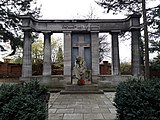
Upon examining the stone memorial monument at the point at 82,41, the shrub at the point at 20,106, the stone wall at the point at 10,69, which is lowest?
the shrub at the point at 20,106

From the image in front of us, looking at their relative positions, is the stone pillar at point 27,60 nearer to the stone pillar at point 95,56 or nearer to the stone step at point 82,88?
the stone step at point 82,88

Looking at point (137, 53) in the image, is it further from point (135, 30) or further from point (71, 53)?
point (71, 53)

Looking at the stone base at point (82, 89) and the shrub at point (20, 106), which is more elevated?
the shrub at point (20, 106)

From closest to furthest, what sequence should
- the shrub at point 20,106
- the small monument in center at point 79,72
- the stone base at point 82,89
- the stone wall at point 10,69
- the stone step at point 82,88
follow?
the shrub at point 20,106, the stone base at point 82,89, the stone step at point 82,88, the small monument in center at point 79,72, the stone wall at point 10,69

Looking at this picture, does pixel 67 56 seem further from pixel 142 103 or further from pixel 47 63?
pixel 142 103

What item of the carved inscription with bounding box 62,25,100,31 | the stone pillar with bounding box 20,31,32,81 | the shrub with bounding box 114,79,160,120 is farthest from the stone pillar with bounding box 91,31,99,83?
the shrub with bounding box 114,79,160,120

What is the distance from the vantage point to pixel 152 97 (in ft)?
11.1

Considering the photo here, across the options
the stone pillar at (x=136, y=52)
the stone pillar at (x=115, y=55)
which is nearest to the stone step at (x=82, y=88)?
the stone pillar at (x=115, y=55)

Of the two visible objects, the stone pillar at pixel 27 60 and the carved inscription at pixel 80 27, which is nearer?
the stone pillar at pixel 27 60

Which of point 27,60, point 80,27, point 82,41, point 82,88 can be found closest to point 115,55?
point 82,41

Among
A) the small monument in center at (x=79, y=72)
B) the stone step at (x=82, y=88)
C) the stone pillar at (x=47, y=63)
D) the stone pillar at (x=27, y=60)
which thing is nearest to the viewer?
the stone step at (x=82, y=88)

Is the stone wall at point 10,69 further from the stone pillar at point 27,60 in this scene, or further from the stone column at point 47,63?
the stone column at point 47,63

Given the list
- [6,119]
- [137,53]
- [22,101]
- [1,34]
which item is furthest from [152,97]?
A: [1,34]

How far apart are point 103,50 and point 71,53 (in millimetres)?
12773
